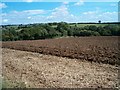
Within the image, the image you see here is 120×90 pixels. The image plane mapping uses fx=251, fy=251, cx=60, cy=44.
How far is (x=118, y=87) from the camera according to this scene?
40.2 ft

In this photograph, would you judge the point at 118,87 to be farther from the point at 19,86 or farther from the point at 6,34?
the point at 6,34

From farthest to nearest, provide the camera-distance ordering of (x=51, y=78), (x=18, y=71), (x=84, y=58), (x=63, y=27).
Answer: (x=63, y=27) → (x=84, y=58) → (x=18, y=71) → (x=51, y=78)

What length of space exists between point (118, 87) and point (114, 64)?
674 centimetres

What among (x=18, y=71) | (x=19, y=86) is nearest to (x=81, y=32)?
(x=18, y=71)

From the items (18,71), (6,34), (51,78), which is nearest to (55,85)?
(51,78)

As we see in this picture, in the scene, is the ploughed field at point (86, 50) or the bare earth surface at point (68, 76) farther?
the ploughed field at point (86, 50)

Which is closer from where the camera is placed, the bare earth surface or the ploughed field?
the bare earth surface

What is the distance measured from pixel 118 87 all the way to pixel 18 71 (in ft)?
22.4

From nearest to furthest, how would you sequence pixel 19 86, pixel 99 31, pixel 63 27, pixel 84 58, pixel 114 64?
pixel 19 86
pixel 114 64
pixel 84 58
pixel 99 31
pixel 63 27

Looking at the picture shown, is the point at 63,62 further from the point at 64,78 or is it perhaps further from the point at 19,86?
the point at 19,86

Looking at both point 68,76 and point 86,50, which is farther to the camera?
point 86,50

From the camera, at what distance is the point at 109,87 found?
487 inches

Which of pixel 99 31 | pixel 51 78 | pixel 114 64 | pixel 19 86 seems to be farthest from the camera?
pixel 99 31

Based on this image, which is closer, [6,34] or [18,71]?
[18,71]
